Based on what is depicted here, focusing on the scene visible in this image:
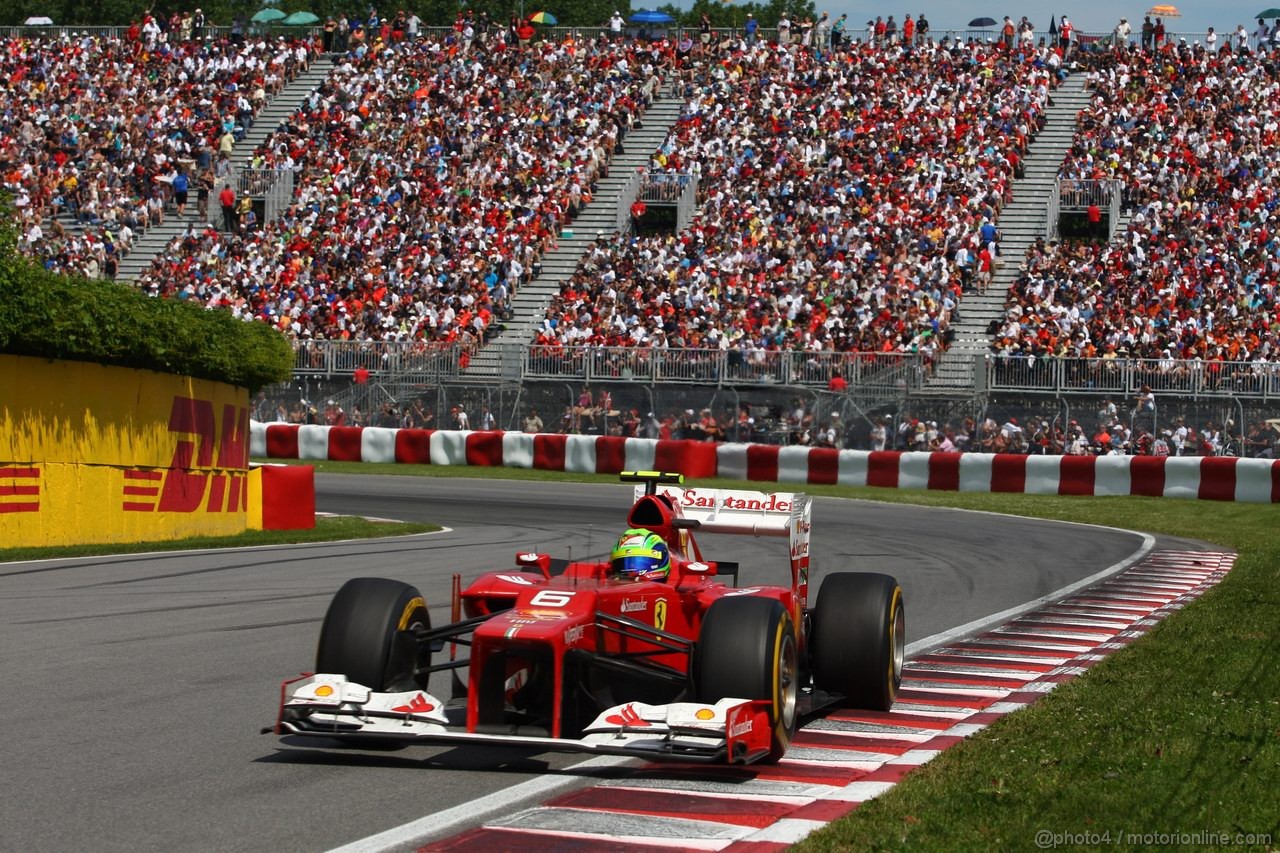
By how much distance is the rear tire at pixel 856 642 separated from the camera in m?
8.89

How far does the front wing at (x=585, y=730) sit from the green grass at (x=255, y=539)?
9.98m

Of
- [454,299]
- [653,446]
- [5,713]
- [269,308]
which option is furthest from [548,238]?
[5,713]

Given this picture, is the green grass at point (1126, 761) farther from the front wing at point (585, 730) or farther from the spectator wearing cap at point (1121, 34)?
the spectator wearing cap at point (1121, 34)

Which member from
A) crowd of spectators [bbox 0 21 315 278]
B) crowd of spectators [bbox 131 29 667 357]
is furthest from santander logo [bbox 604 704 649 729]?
crowd of spectators [bbox 0 21 315 278]

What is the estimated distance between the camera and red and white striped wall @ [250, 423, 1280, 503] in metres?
29.0

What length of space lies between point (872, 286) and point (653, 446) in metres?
6.75

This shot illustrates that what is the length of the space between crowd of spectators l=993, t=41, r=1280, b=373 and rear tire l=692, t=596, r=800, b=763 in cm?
2456

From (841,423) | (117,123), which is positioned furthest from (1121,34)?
(117,123)

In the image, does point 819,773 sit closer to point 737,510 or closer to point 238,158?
point 737,510

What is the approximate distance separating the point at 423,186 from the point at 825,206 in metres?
10.4

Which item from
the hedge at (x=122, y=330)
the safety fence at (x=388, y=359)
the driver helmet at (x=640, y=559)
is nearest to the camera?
the driver helmet at (x=640, y=559)

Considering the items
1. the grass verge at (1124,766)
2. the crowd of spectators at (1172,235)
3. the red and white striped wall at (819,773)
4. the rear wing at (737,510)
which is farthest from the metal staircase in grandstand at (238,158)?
the grass verge at (1124,766)

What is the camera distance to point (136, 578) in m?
14.9

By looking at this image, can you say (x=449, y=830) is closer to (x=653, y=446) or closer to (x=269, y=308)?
(x=653, y=446)
